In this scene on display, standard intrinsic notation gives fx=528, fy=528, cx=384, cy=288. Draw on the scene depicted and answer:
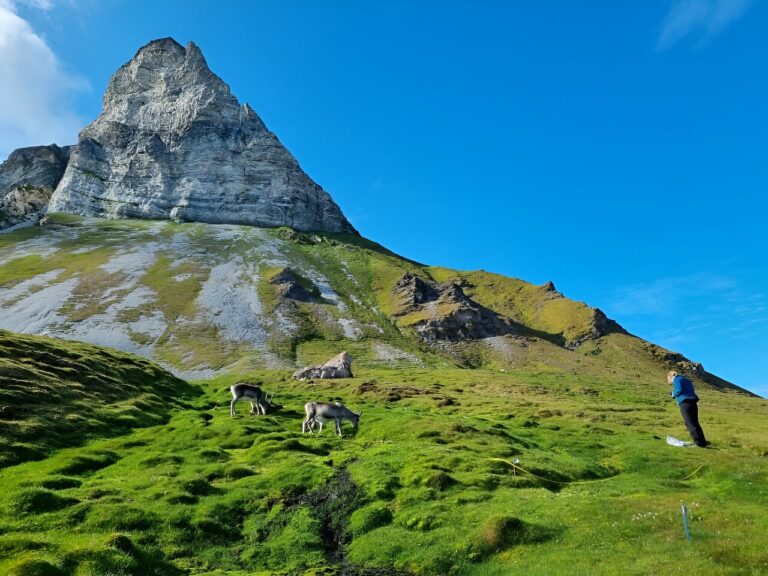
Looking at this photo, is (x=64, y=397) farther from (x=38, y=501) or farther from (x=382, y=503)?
(x=382, y=503)

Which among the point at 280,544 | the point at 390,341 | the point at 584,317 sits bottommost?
the point at 280,544

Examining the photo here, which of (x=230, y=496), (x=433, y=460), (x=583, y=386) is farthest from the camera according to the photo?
(x=583, y=386)

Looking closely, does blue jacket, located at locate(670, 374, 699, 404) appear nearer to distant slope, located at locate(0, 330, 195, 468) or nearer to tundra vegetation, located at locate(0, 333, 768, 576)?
tundra vegetation, located at locate(0, 333, 768, 576)

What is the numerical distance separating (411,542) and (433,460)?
9.98 metres

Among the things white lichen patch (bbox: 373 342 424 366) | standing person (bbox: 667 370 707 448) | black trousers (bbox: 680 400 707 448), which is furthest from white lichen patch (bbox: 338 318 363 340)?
standing person (bbox: 667 370 707 448)

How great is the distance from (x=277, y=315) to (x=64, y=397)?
104 m

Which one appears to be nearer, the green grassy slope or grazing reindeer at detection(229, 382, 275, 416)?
the green grassy slope

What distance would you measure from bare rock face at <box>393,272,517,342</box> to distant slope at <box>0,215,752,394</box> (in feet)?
1.34

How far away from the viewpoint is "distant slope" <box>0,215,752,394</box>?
121500 mm

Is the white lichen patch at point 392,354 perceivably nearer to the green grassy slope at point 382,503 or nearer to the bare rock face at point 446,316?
the bare rock face at point 446,316

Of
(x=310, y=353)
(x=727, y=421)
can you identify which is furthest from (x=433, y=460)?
(x=310, y=353)

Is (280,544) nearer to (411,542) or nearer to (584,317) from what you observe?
(411,542)

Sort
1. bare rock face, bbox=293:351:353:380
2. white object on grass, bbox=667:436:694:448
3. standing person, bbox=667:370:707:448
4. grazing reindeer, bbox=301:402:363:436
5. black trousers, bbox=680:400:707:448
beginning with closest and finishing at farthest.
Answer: standing person, bbox=667:370:707:448 → black trousers, bbox=680:400:707:448 → white object on grass, bbox=667:436:694:448 → grazing reindeer, bbox=301:402:363:436 → bare rock face, bbox=293:351:353:380

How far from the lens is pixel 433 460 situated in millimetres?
29109
